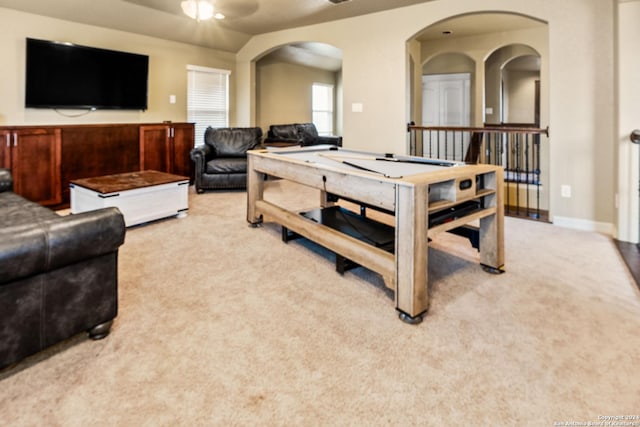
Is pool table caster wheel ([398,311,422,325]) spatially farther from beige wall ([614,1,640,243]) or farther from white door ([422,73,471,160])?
white door ([422,73,471,160])

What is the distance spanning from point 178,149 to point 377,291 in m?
4.63

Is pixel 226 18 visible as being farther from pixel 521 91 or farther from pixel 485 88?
pixel 521 91

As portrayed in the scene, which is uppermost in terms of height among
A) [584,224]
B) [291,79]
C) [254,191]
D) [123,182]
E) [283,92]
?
[291,79]

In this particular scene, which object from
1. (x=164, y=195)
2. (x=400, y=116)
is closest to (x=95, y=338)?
(x=164, y=195)

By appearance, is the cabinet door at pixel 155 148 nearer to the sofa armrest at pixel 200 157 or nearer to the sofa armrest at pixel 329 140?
the sofa armrest at pixel 200 157

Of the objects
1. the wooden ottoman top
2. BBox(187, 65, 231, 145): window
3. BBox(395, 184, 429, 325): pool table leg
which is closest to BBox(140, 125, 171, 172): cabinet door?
BBox(187, 65, 231, 145): window

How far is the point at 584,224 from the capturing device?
3.64 m

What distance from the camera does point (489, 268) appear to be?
2559 millimetres

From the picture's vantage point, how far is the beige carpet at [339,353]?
52.0 inches

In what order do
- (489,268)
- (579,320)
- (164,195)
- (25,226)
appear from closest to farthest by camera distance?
(25,226) → (579,320) → (489,268) → (164,195)

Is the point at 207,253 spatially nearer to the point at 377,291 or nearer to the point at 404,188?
the point at 377,291

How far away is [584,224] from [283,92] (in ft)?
20.5

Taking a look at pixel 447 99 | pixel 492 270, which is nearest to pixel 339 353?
pixel 492 270

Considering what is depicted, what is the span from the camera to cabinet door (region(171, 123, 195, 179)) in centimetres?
577
